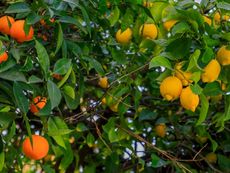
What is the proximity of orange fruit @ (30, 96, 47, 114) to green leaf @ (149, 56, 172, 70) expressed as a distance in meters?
0.25

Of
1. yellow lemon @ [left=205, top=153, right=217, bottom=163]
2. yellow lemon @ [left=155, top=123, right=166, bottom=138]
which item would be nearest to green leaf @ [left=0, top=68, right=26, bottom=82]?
yellow lemon @ [left=155, top=123, right=166, bottom=138]

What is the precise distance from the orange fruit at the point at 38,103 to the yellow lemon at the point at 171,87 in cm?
25

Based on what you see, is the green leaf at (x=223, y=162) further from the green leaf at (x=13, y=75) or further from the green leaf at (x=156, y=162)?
the green leaf at (x=13, y=75)

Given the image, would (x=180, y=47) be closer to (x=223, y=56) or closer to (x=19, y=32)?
(x=223, y=56)

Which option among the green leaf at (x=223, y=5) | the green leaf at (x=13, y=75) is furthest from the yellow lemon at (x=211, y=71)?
the green leaf at (x=13, y=75)

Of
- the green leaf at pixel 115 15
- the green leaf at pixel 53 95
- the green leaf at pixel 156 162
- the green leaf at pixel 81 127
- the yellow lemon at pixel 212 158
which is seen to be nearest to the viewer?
the green leaf at pixel 53 95

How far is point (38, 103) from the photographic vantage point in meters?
1.11

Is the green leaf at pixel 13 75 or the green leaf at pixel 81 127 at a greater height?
the green leaf at pixel 13 75

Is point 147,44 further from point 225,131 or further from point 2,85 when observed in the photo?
point 225,131

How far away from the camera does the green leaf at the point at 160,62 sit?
100 centimetres

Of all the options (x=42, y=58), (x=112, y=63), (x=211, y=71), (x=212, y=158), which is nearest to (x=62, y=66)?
(x=42, y=58)

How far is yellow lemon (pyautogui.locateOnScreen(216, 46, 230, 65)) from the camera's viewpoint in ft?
3.49

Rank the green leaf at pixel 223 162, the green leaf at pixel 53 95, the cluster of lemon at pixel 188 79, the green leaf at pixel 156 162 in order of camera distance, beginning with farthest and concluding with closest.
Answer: the green leaf at pixel 223 162 → the green leaf at pixel 156 162 → the cluster of lemon at pixel 188 79 → the green leaf at pixel 53 95

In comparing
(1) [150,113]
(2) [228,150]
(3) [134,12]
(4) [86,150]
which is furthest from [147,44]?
(4) [86,150]
